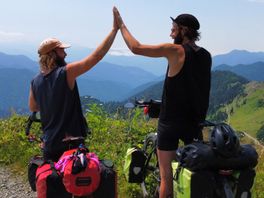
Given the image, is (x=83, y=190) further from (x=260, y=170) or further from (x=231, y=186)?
(x=260, y=170)

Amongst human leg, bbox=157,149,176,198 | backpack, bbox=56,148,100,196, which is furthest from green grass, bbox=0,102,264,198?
backpack, bbox=56,148,100,196

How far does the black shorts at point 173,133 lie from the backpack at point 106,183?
34.5 inches

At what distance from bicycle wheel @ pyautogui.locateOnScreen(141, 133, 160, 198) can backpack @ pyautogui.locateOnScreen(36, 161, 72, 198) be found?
2038 millimetres

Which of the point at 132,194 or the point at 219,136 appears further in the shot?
the point at 132,194

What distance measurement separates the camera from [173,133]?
504 cm

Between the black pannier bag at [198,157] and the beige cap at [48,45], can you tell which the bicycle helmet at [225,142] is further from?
the beige cap at [48,45]

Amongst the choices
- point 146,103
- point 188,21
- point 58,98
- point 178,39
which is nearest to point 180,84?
point 178,39

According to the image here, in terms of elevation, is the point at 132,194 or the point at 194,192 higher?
the point at 194,192

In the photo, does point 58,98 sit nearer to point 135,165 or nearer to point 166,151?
point 166,151

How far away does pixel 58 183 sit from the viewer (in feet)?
14.4

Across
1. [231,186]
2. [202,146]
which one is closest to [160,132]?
[202,146]

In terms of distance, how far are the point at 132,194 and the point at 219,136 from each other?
329cm

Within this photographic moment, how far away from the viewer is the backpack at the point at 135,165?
21.0 ft

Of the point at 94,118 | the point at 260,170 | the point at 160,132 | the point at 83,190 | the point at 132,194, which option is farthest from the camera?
the point at 94,118
